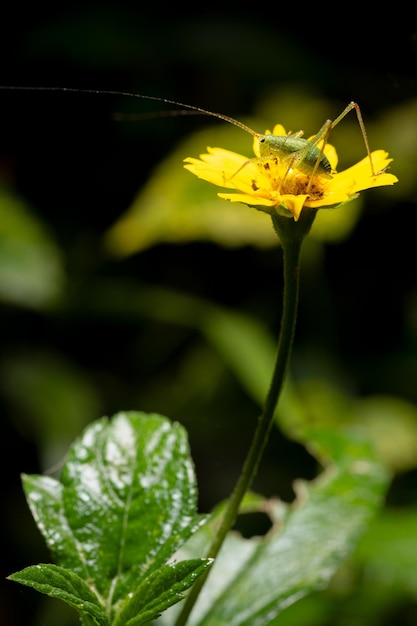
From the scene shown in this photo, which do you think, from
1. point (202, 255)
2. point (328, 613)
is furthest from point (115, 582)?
point (202, 255)

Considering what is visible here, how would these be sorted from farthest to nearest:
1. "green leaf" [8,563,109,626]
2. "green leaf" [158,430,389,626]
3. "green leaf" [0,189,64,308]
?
"green leaf" [0,189,64,308] < "green leaf" [158,430,389,626] < "green leaf" [8,563,109,626]

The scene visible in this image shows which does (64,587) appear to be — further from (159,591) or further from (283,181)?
(283,181)

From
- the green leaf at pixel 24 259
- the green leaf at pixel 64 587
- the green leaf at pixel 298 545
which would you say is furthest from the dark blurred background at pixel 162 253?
the green leaf at pixel 64 587

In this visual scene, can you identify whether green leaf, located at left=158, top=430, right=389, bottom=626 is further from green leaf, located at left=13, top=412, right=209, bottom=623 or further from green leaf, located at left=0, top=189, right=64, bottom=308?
green leaf, located at left=0, top=189, right=64, bottom=308

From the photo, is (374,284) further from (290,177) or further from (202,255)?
(290,177)

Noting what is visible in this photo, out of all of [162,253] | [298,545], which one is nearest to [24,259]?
[162,253]

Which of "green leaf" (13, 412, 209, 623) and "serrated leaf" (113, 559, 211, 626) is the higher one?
"green leaf" (13, 412, 209, 623)

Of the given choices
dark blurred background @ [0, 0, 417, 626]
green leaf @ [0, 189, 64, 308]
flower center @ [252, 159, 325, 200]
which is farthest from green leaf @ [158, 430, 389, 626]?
green leaf @ [0, 189, 64, 308]

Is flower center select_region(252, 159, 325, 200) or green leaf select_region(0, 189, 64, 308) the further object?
green leaf select_region(0, 189, 64, 308)
